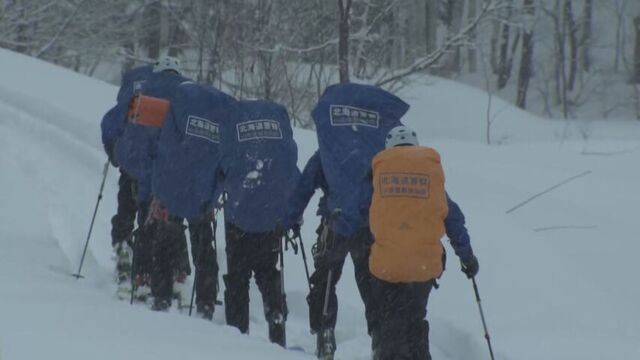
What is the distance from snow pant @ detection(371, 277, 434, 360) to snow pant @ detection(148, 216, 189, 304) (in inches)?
98.6

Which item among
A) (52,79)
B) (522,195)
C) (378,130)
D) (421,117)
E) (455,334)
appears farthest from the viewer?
(421,117)

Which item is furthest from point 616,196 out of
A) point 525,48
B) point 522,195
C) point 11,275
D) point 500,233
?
point 525,48

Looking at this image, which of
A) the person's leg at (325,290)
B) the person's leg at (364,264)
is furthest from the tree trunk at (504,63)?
the person's leg at (364,264)

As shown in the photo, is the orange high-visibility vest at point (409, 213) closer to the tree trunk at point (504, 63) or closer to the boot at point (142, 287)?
the boot at point (142, 287)

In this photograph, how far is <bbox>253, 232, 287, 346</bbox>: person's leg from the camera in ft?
26.0

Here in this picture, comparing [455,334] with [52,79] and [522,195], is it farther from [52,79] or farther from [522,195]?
[52,79]

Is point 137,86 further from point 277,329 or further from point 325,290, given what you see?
point 325,290

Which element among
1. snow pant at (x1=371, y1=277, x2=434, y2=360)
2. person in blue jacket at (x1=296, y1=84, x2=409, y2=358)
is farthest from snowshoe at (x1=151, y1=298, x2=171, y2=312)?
snow pant at (x1=371, y1=277, x2=434, y2=360)

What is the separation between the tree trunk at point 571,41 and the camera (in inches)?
1667

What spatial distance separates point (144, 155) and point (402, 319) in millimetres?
3139

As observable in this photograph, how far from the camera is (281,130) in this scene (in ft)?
25.5

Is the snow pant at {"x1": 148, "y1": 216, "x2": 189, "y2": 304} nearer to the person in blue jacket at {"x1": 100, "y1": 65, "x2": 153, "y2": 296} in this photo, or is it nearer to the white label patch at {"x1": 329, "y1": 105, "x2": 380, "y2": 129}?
the person in blue jacket at {"x1": 100, "y1": 65, "x2": 153, "y2": 296}

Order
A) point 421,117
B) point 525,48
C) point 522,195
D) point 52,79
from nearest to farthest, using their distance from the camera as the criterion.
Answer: point 522,195 → point 52,79 → point 421,117 → point 525,48

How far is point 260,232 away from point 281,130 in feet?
2.36
